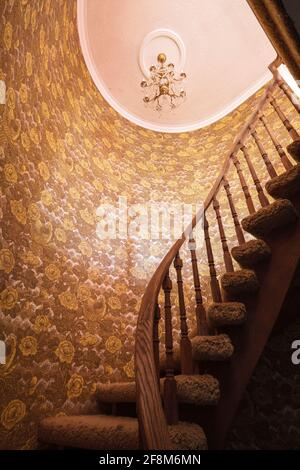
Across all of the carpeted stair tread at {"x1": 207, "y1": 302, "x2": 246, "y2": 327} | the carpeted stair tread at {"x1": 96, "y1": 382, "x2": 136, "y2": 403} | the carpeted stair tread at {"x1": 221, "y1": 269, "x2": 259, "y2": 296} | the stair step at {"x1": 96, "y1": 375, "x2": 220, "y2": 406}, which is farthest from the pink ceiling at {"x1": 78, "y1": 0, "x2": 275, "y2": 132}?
the stair step at {"x1": 96, "y1": 375, "x2": 220, "y2": 406}

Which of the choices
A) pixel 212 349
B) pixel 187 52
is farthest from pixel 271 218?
pixel 187 52

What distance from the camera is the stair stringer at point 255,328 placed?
1.55 meters

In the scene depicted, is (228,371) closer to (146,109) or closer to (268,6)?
(268,6)

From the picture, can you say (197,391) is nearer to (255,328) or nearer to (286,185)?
(255,328)

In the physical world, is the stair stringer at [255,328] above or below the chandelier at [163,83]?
below

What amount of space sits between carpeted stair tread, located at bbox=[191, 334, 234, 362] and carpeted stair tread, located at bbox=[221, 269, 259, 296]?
1.00ft

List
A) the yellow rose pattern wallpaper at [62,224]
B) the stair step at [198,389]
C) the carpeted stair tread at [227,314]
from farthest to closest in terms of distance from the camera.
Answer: the yellow rose pattern wallpaper at [62,224], the carpeted stair tread at [227,314], the stair step at [198,389]

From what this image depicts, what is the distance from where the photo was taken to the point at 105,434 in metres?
1.48

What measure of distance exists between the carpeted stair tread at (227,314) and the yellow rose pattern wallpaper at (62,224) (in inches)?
48.6

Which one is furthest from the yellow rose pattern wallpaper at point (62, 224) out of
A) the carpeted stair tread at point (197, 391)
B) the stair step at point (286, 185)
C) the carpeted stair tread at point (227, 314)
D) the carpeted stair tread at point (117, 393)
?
the stair step at point (286, 185)

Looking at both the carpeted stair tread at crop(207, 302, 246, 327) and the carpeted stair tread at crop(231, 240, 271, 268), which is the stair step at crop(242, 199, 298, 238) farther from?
the carpeted stair tread at crop(207, 302, 246, 327)

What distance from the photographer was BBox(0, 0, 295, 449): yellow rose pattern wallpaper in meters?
2.06

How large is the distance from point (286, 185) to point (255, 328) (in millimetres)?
877

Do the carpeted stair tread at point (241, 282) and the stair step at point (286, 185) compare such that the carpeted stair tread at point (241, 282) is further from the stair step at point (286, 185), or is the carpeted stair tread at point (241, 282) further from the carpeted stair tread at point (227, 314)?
the stair step at point (286, 185)
